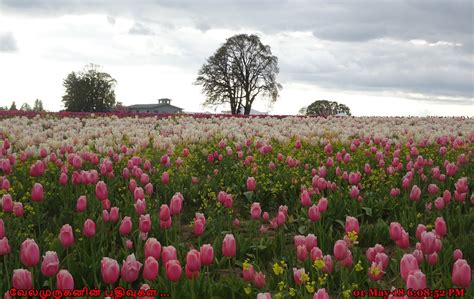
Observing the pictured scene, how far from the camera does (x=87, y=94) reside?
8031 centimetres

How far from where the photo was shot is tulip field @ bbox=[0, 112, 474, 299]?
11.9ft

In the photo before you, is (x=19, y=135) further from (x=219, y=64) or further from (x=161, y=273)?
(x=219, y=64)

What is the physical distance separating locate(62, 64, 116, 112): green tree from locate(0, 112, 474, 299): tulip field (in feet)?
234

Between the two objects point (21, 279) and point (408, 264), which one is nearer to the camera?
point (408, 264)

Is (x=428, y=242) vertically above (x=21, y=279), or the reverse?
(x=428, y=242)

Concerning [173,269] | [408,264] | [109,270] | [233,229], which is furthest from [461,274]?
[233,229]

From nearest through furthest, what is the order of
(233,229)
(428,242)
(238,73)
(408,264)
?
(408,264)
(428,242)
(233,229)
(238,73)

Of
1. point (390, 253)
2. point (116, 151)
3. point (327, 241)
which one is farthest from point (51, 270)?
point (116, 151)

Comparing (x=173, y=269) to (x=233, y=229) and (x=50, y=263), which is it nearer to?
(x=50, y=263)

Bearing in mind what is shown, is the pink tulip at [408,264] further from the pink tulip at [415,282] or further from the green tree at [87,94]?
the green tree at [87,94]

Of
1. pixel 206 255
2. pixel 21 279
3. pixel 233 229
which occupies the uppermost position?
pixel 206 255

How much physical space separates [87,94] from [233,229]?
78361 millimetres

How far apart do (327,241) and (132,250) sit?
2230mm

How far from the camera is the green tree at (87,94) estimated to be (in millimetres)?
79938
